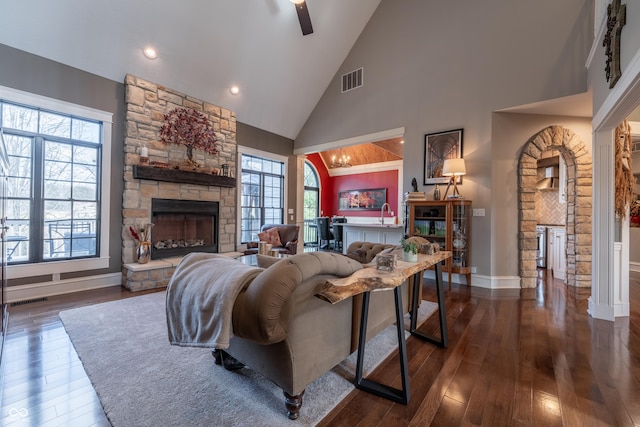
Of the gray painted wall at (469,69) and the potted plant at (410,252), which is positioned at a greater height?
the gray painted wall at (469,69)

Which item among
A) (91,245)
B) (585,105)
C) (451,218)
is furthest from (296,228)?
(585,105)

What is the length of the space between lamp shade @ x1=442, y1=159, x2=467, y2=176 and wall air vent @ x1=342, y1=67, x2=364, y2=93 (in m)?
2.77

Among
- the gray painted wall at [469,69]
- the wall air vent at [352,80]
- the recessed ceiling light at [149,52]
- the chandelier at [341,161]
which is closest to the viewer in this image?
the gray painted wall at [469,69]

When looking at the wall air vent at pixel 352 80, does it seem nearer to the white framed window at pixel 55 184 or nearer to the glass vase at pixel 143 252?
the white framed window at pixel 55 184

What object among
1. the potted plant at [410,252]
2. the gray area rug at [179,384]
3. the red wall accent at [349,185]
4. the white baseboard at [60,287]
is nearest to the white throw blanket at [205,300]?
the gray area rug at [179,384]

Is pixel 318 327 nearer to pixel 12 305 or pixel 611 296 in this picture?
pixel 611 296

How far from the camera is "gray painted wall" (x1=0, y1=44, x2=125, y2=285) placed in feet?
11.1

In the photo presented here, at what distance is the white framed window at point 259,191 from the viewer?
19.7 ft

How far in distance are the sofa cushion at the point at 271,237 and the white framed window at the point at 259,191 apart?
0.78 meters

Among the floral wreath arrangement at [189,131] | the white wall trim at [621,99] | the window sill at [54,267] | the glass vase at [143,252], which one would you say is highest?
the floral wreath arrangement at [189,131]

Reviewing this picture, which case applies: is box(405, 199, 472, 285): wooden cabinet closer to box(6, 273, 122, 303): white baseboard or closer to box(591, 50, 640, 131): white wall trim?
box(591, 50, 640, 131): white wall trim

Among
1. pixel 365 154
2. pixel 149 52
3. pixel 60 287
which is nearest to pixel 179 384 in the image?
pixel 60 287

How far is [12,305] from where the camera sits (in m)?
3.21

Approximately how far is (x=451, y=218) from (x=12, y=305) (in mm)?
5768
